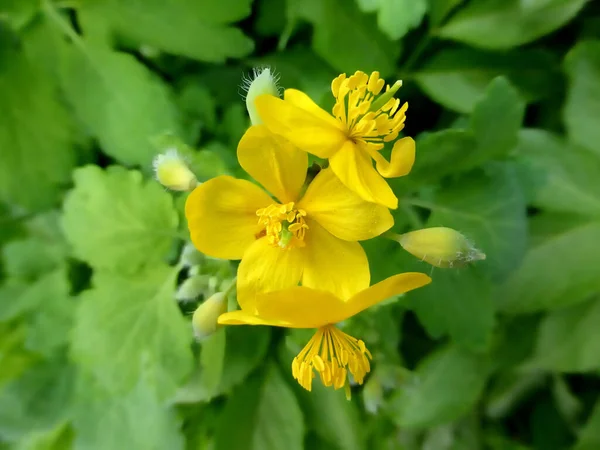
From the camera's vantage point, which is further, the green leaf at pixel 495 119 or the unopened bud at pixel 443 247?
the green leaf at pixel 495 119

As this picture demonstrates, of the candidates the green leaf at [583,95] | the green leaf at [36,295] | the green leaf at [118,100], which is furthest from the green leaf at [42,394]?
the green leaf at [583,95]

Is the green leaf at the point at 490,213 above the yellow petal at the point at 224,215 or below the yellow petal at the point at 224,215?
above

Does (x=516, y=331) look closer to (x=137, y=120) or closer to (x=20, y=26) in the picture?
(x=137, y=120)

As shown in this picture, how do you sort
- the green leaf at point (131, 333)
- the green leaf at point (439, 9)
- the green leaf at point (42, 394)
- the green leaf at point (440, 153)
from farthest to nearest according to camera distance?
the green leaf at point (42, 394)
the green leaf at point (439, 9)
the green leaf at point (131, 333)
the green leaf at point (440, 153)

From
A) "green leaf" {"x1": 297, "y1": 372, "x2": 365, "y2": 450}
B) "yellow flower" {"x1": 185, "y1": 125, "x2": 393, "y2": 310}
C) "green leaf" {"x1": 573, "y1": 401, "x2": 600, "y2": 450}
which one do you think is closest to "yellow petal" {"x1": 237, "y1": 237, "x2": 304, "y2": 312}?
"yellow flower" {"x1": 185, "y1": 125, "x2": 393, "y2": 310}

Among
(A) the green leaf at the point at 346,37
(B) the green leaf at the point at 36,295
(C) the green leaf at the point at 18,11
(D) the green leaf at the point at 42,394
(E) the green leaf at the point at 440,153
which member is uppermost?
(A) the green leaf at the point at 346,37

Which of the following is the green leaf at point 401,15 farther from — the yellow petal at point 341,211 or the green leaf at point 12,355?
the green leaf at point 12,355

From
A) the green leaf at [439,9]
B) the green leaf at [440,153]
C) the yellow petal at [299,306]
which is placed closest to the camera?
the yellow petal at [299,306]
